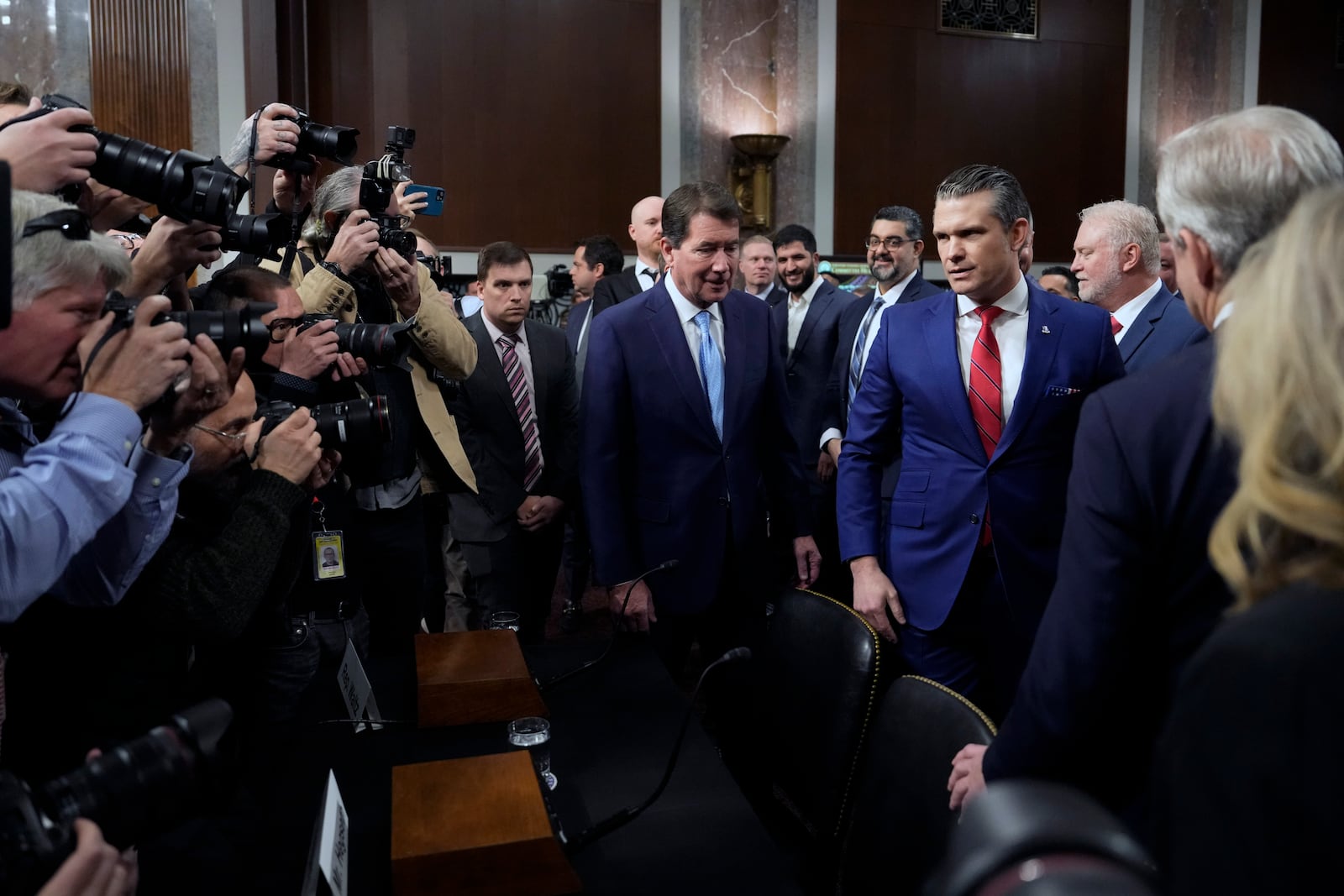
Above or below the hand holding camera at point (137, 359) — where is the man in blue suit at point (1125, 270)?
above

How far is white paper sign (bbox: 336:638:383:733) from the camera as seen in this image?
162cm

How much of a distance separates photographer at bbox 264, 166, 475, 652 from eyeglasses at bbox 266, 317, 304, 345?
1.48 feet

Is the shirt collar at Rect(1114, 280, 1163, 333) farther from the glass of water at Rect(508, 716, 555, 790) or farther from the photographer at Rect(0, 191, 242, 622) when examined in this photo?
the photographer at Rect(0, 191, 242, 622)

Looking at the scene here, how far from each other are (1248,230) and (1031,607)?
1.15m

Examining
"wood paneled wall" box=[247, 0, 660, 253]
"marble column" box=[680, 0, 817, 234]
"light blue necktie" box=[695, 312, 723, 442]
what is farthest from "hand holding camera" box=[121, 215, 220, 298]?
"marble column" box=[680, 0, 817, 234]

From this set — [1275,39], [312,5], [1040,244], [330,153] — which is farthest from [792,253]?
[1275,39]

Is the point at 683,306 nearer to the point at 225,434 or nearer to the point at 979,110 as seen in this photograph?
the point at 225,434

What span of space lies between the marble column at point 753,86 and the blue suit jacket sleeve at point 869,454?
556 cm

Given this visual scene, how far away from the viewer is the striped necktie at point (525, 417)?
3207mm

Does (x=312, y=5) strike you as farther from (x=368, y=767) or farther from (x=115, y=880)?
(x=115, y=880)

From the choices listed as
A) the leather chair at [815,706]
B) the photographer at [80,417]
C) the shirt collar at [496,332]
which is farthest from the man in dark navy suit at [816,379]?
the photographer at [80,417]

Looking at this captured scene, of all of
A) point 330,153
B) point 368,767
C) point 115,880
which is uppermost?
point 330,153

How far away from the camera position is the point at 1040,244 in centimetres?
866

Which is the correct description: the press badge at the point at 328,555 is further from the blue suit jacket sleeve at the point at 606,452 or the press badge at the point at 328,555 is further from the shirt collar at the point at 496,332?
the shirt collar at the point at 496,332
